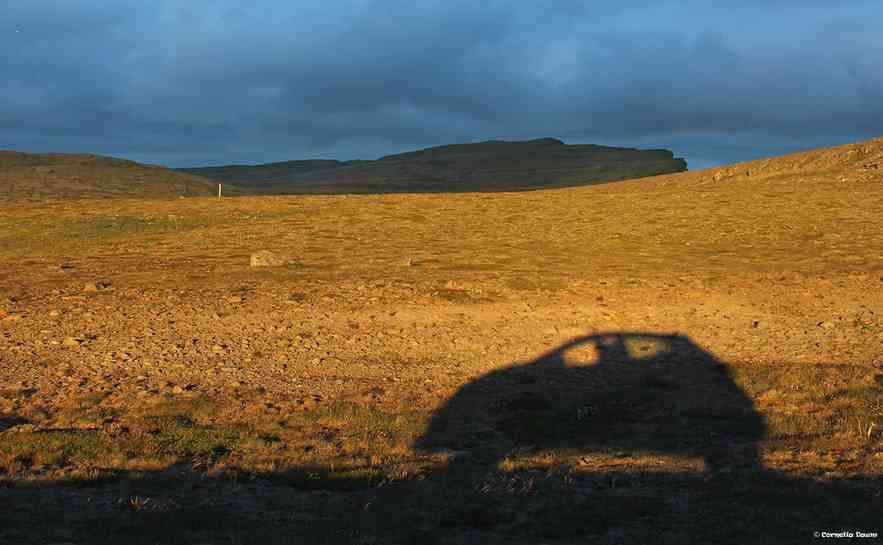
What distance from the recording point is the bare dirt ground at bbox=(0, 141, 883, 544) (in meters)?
8.56

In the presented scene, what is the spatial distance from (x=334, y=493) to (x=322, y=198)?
38764mm

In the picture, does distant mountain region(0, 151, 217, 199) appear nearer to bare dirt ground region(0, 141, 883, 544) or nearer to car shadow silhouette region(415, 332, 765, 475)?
bare dirt ground region(0, 141, 883, 544)

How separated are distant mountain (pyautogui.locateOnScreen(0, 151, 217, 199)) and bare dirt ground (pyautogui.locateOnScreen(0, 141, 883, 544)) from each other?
49766mm

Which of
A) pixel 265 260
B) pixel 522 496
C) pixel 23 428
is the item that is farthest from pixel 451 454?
pixel 265 260

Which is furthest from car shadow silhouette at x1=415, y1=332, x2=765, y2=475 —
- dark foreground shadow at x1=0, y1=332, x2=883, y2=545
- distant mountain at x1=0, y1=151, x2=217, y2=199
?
distant mountain at x1=0, y1=151, x2=217, y2=199

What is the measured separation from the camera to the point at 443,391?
13.9 metres

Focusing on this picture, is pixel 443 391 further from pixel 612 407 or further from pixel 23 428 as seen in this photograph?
pixel 23 428

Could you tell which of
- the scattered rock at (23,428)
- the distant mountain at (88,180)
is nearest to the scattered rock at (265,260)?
the scattered rock at (23,428)

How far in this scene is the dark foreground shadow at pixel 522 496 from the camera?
7.94 m

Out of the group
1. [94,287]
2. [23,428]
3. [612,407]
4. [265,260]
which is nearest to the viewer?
[23,428]

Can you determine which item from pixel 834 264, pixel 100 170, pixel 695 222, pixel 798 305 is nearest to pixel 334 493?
pixel 798 305

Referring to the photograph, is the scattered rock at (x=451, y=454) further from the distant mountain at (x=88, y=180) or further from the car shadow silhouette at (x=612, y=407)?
the distant mountain at (x=88, y=180)

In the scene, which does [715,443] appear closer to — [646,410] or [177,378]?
[646,410]

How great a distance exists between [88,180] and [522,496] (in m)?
89.1
